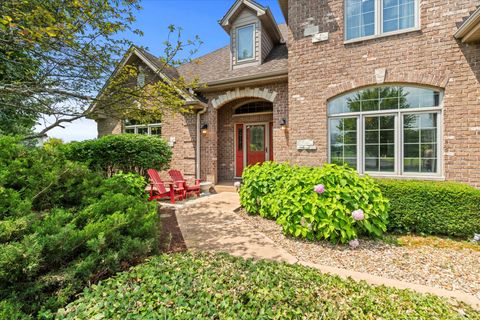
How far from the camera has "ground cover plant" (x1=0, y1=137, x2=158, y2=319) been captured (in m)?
1.79

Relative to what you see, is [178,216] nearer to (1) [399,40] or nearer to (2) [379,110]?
(2) [379,110]

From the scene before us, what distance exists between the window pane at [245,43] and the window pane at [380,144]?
4.86m

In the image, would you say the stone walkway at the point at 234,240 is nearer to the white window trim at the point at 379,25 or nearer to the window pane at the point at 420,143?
the window pane at the point at 420,143

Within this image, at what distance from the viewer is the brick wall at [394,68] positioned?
16.4 ft

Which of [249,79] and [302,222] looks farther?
[249,79]

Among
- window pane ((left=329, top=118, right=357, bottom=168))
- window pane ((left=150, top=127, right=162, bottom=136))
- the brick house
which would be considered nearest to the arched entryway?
the brick house

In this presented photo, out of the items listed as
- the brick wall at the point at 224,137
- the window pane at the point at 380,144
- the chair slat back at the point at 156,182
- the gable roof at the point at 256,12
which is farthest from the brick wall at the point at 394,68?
the chair slat back at the point at 156,182

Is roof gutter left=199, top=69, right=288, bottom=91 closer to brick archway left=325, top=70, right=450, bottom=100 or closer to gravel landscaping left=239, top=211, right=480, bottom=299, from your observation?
brick archway left=325, top=70, right=450, bottom=100

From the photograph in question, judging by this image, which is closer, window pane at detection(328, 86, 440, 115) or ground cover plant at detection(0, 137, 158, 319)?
ground cover plant at detection(0, 137, 158, 319)

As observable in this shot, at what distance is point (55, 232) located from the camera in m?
2.16

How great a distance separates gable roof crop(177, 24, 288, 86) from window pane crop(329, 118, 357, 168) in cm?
230

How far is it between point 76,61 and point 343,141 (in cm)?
607

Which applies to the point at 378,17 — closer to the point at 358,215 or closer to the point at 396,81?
the point at 396,81

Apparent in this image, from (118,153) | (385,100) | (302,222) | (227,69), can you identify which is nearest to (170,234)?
(302,222)
